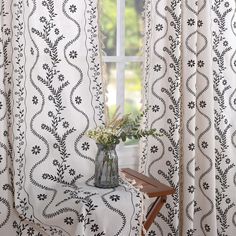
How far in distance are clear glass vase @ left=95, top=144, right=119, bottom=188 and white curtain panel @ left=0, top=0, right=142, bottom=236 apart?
6 centimetres

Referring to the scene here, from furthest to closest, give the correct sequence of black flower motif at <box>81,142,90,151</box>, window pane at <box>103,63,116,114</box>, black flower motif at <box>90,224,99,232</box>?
1. window pane at <box>103,63,116,114</box>
2. black flower motif at <box>81,142,90,151</box>
3. black flower motif at <box>90,224,99,232</box>

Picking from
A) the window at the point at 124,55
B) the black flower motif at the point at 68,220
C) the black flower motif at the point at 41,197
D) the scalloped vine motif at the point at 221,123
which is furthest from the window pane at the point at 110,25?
the black flower motif at the point at 68,220

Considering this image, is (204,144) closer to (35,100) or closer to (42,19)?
(35,100)

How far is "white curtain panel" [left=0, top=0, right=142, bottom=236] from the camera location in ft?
6.59

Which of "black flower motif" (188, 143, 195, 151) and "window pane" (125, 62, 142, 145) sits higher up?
"window pane" (125, 62, 142, 145)

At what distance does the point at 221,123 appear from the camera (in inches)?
106

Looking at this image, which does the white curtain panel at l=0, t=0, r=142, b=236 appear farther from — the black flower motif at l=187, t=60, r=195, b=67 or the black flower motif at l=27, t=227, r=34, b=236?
the black flower motif at l=187, t=60, r=195, b=67

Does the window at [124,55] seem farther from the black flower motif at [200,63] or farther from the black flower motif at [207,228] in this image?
the black flower motif at [207,228]

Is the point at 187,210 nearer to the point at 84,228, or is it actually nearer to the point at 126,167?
the point at 126,167

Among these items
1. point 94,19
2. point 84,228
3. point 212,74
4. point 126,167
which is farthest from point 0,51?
point 212,74

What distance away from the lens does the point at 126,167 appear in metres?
2.66

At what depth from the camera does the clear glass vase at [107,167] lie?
6.97 feet

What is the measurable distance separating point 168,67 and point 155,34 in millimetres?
196

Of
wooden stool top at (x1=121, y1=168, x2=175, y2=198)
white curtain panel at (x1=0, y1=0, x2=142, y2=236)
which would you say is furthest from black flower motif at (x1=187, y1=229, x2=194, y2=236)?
white curtain panel at (x1=0, y1=0, x2=142, y2=236)
